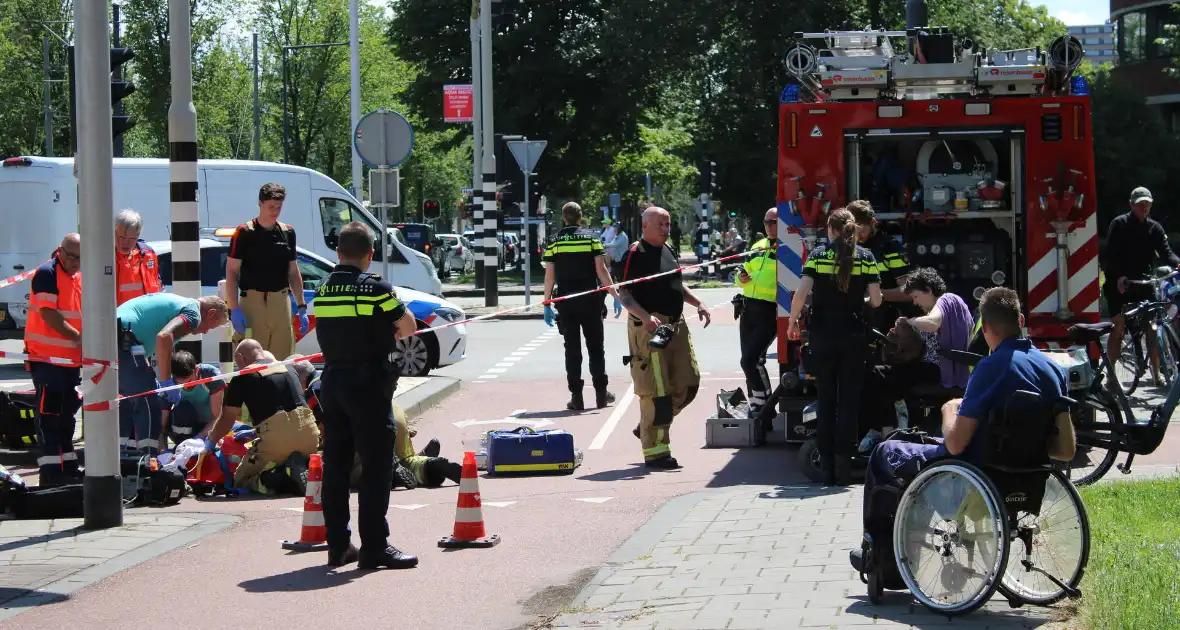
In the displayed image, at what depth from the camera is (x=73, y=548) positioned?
8.37 metres

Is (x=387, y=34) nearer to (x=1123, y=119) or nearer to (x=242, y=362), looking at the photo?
(x=1123, y=119)

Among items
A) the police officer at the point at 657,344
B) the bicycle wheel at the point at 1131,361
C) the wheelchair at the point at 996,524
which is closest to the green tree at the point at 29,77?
Answer: the bicycle wheel at the point at 1131,361

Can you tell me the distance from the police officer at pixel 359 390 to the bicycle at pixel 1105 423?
3229 millimetres

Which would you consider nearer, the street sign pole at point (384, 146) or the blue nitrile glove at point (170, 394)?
the blue nitrile glove at point (170, 394)

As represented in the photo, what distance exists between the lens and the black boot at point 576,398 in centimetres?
1477

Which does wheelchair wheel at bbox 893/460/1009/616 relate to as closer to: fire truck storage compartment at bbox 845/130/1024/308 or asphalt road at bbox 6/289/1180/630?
asphalt road at bbox 6/289/1180/630

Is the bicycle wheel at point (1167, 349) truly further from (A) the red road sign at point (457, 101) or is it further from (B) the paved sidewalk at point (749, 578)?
(A) the red road sign at point (457, 101)

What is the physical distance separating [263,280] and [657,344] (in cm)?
327

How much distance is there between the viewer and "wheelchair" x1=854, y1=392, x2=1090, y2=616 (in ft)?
19.5

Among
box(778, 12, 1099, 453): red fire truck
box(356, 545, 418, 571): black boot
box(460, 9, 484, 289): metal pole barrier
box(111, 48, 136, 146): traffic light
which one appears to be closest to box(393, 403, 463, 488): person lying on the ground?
box(778, 12, 1099, 453): red fire truck

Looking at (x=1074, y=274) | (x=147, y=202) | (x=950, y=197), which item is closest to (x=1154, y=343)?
(x=1074, y=274)

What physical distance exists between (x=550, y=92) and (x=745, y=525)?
140 feet

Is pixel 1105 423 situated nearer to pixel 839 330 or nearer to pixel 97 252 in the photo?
pixel 839 330

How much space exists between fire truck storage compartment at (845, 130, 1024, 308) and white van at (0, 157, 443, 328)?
38.5 ft
